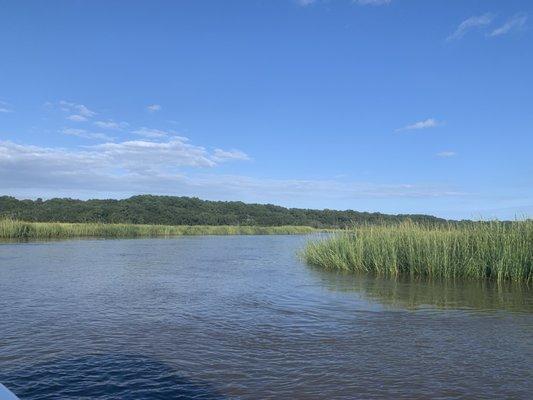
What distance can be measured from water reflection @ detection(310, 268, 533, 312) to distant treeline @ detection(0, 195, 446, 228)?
47.3m

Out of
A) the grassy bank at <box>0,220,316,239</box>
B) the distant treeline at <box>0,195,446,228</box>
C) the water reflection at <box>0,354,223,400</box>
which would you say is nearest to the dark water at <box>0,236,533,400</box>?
the water reflection at <box>0,354,223,400</box>

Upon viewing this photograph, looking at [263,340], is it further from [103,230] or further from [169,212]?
[169,212]

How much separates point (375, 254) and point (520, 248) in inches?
220

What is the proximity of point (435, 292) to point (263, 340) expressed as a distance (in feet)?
25.8

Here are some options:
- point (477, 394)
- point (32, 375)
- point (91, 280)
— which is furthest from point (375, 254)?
point (32, 375)

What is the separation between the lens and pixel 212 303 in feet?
42.4

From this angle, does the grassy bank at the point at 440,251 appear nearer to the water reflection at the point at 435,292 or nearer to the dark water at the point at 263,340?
the water reflection at the point at 435,292

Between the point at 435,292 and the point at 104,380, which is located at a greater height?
the point at 435,292

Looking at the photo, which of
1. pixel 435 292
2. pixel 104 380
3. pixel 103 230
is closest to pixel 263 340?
pixel 104 380

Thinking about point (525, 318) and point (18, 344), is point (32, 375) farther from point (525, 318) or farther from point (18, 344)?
point (525, 318)

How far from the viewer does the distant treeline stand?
3081 inches

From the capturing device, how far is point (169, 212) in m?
94.1

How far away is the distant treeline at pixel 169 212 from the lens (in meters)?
78.2

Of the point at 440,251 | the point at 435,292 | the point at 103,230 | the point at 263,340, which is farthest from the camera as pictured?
the point at 103,230
